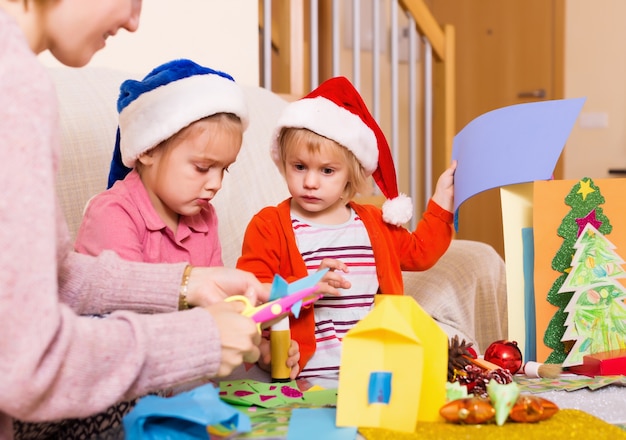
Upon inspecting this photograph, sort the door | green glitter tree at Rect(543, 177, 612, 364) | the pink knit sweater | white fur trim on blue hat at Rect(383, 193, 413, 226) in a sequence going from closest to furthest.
→ the pink knit sweater
green glitter tree at Rect(543, 177, 612, 364)
white fur trim on blue hat at Rect(383, 193, 413, 226)
the door

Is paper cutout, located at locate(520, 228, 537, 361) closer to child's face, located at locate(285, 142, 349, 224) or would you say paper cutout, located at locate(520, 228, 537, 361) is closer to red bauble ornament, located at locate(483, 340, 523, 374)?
red bauble ornament, located at locate(483, 340, 523, 374)

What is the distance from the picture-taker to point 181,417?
2.79 ft

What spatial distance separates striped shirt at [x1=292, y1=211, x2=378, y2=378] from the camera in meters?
1.49

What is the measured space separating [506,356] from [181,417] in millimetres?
698

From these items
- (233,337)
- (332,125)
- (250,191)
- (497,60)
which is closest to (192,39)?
(250,191)

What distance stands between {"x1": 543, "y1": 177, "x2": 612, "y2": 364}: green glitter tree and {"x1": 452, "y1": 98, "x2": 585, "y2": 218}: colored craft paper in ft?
0.28

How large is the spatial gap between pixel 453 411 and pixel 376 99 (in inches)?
83.9

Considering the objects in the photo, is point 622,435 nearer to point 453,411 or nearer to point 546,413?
point 546,413

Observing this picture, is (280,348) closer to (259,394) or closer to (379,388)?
(259,394)

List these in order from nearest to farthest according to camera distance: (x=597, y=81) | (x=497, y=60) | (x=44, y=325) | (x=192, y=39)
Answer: (x=44, y=325) < (x=192, y=39) < (x=497, y=60) < (x=597, y=81)

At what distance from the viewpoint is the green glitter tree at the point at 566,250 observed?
4.58 feet

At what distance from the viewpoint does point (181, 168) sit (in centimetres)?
136

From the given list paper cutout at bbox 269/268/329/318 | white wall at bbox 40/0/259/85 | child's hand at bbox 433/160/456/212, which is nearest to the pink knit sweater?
paper cutout at bbox 269/268/329/318

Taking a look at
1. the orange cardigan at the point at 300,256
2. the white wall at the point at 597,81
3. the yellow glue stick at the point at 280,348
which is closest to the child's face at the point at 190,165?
the orange cardigan at the point at 300,256
